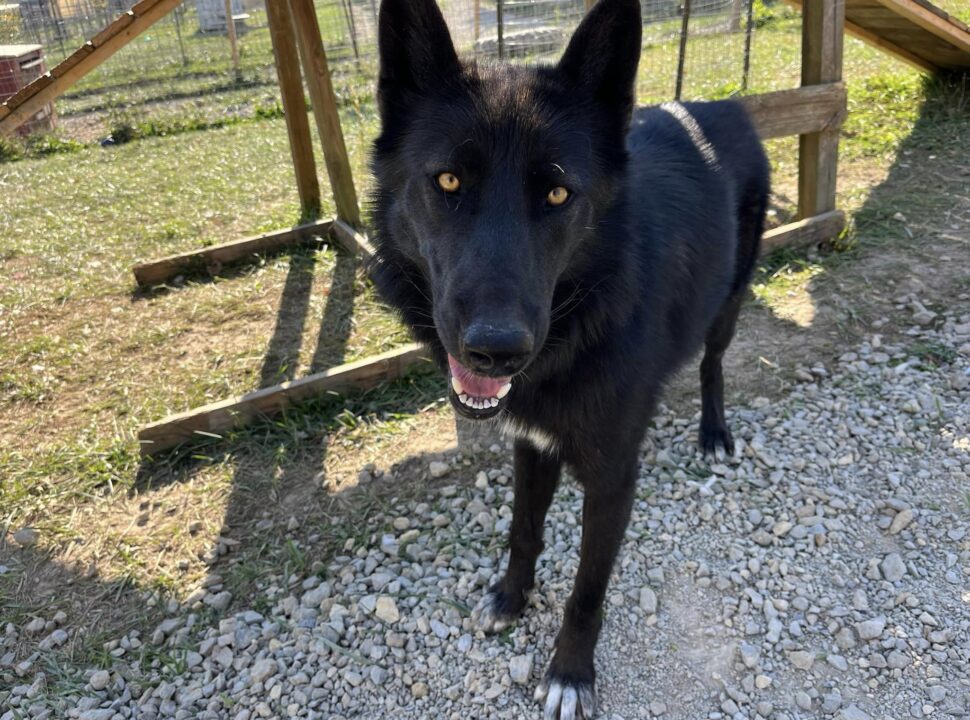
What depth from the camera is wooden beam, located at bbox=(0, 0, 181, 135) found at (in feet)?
15.2

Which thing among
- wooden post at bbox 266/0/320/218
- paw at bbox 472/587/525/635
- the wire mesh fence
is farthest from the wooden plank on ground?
the wire mesh fence

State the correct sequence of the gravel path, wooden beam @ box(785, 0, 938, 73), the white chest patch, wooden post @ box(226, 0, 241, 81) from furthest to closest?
1. wooden post @ box(226, 0, 241, 81)
2. wooden beam @ box(785, 0, 938, 73)
3. the gravel path
4. the white chest patch

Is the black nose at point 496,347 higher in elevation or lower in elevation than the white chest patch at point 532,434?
higher

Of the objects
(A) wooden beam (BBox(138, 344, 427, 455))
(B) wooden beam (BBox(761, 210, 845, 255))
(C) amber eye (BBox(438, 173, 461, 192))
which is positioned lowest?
(A) wooden beam (BBox(138, 344, 427, 455))

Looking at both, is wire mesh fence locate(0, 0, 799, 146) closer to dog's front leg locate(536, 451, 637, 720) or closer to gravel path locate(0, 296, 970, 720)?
gravel path locate(0, 296, 970, 720)

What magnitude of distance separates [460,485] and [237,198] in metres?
4.65

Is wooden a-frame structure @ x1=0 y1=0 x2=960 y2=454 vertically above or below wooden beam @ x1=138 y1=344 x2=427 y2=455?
above

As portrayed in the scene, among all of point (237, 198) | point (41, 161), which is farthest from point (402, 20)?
point (41, 161)

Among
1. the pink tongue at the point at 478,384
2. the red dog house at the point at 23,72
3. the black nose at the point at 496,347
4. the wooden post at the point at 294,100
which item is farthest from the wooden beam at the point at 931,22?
the red dog house at the point at 23,72

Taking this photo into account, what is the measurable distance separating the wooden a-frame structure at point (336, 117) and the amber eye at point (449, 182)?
1.94 m

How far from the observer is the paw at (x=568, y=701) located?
2.16m

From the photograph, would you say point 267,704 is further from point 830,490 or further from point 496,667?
point 830,490

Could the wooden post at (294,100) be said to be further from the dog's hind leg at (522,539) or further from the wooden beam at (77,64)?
the dog's hind leg at (522,539)

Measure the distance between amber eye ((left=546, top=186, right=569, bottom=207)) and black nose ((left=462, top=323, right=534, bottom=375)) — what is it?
44cm
